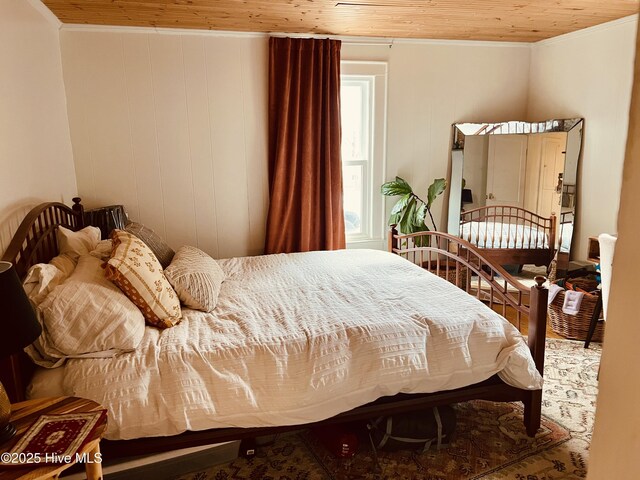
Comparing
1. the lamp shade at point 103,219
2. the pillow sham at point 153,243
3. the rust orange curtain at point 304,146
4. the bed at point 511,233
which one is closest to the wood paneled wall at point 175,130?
the rust orange curtain at point 304,146

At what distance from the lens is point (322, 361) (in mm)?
1958

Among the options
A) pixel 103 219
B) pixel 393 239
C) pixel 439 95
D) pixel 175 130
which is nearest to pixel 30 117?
pixel 103 219

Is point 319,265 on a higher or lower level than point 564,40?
lower

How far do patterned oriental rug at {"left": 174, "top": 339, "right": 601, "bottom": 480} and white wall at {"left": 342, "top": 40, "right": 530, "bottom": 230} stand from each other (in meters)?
2.13

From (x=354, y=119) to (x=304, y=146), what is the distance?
0.60 meters

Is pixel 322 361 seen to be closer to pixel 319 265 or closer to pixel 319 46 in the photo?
pixel 319 265

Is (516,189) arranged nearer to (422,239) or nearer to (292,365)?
(422,239)

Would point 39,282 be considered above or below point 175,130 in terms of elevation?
below

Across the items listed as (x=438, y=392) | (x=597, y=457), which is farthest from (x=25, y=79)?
(x=597, y=457)

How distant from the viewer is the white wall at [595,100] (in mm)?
3404

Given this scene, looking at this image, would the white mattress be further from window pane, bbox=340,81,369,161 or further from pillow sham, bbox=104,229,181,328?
pillow sham, bbox=104,229,181,328

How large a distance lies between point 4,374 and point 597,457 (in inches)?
70.0

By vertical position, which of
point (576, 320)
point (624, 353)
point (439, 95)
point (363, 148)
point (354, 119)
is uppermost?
point (439, 95)

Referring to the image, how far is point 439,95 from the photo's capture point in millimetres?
4121
